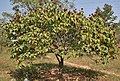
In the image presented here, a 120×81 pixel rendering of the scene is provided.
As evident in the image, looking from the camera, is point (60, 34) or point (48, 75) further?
point (48, 75)

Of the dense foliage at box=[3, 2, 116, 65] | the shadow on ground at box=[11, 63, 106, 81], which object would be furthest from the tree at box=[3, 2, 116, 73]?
the shadow on ground at box=[11, 63, 106, 81]

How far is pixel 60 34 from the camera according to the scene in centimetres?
1294

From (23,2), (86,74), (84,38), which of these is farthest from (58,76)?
(23,2)

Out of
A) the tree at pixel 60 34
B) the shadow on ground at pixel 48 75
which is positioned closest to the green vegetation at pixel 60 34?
the tree at pixel 60 34

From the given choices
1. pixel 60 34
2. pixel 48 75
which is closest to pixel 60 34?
pixel 60 34

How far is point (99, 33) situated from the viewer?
12414mm

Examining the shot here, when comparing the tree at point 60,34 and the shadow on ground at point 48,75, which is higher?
the tree at point 60,34

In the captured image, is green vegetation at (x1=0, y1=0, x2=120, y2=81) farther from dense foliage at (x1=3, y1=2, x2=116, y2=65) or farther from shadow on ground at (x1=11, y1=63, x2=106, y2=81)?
shadow on ground at (x1=11, y1=63, x2=106, y2=81)

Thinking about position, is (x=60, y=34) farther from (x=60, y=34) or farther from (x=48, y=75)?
(x=48, y=75)

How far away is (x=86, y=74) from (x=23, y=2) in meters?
14.9

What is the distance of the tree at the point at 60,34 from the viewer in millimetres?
12109

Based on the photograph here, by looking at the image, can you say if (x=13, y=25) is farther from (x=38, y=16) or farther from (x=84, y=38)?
(x=84, y=38)

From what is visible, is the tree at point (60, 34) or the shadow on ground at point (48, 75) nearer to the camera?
the tree at point (60, 34)

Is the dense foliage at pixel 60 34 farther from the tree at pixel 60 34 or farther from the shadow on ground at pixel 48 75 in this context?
the shadow on ground at pixel 48 75
